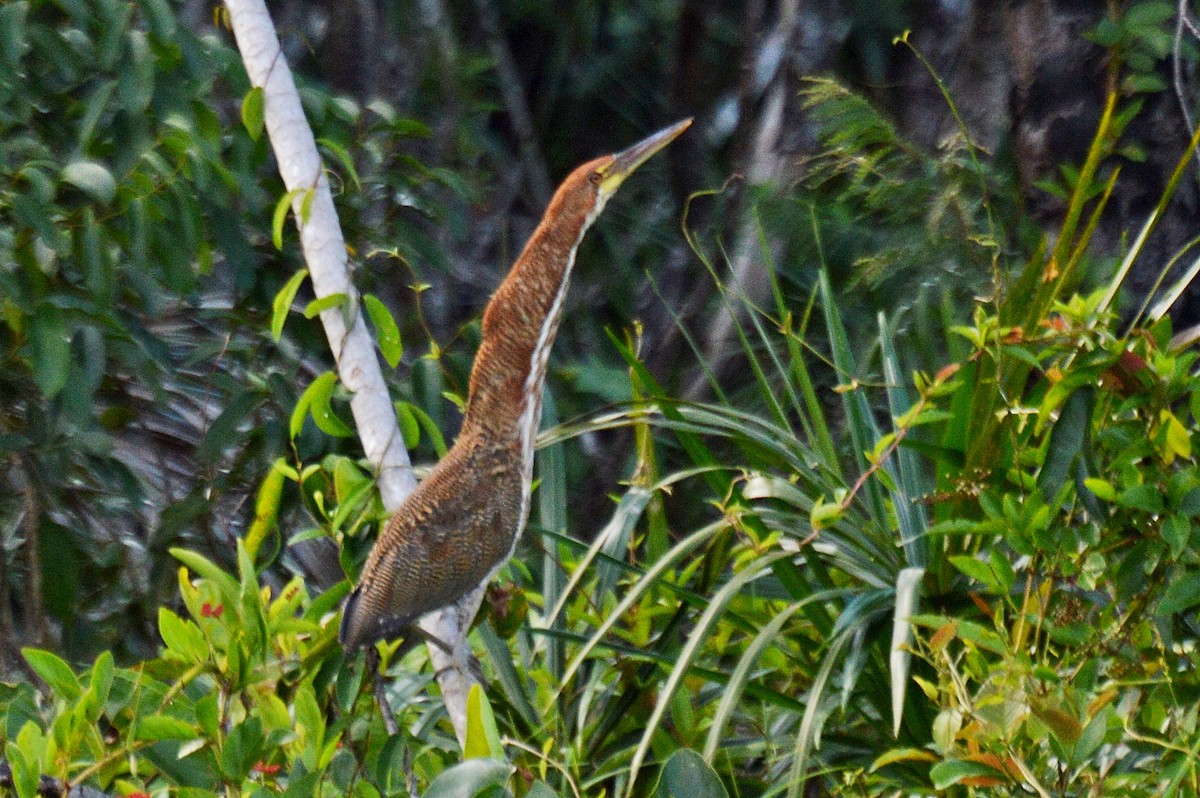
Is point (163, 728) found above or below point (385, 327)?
below

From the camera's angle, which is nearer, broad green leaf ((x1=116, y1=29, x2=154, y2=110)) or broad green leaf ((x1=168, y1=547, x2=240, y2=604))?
broad green leaf ((x1=168, y1=547, x2=240, y2=604))

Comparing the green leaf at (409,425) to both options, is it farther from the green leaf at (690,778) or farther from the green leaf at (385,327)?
the green leaf at (690,778)

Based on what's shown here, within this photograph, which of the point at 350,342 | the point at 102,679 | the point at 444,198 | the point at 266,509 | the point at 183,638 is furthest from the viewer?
the point at 444,198

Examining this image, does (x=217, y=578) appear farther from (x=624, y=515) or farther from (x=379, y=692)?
(x=624, y=515)

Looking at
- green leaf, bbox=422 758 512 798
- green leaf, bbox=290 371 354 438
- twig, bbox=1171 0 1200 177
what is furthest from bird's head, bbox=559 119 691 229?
twig, bbox=1171 0 1200 177

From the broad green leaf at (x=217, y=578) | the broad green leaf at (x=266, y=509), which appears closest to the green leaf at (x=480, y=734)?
the broad green leaf at (x=217, y=578)

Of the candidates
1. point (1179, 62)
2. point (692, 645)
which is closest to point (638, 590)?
point (692, 645)

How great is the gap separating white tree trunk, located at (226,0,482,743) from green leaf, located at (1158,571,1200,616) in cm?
86

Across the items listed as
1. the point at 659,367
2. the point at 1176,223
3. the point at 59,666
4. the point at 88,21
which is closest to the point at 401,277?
the point at 659,367

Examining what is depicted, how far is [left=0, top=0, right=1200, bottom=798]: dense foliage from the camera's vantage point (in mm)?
1800

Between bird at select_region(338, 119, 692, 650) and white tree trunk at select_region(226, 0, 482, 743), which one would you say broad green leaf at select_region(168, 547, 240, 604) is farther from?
white tree trunk at select_region(226, 0, 482, 743)

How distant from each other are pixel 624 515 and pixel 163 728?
0.79m

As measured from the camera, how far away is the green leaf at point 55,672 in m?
1.80

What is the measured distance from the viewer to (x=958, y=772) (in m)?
1.67
